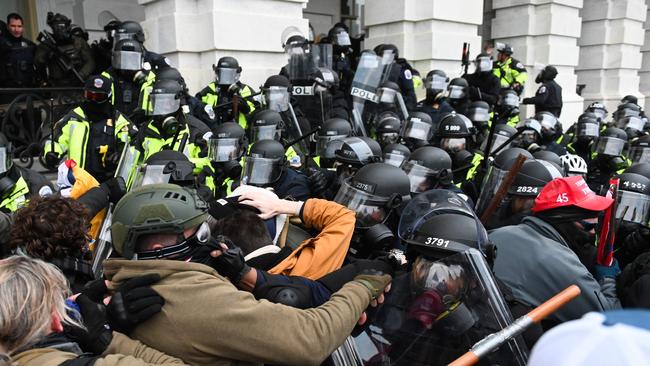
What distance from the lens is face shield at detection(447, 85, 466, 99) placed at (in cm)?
761

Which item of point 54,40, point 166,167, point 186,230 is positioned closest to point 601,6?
point 54,40

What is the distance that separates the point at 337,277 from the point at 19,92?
233 inches

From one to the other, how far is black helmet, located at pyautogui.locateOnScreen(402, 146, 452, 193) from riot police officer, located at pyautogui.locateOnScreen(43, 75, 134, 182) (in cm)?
248

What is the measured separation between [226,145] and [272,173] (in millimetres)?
689

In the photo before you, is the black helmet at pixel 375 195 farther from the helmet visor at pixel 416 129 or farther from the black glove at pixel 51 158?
the black glove at pixel 51 158

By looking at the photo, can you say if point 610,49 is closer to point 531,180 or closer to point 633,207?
point 633,207

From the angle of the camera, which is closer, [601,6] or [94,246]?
[94,246]

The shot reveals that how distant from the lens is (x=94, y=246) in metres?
2.98

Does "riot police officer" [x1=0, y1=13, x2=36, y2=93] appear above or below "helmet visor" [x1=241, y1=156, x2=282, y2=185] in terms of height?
above

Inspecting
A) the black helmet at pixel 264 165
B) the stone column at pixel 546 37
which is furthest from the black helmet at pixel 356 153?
the stone column at pixel 546 37

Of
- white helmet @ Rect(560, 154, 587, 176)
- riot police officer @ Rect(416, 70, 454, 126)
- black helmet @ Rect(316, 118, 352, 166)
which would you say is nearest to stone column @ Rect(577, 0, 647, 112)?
riot police officer @ Rect(416, 70, 454, 126)

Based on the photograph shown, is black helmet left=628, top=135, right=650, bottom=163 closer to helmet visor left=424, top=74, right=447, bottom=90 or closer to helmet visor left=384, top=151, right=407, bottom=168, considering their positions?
helmet visor left=424, top=74, right=447, bottom=90

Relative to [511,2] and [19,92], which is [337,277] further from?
[511,2]

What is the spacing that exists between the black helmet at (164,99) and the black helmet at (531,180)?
296 cm
